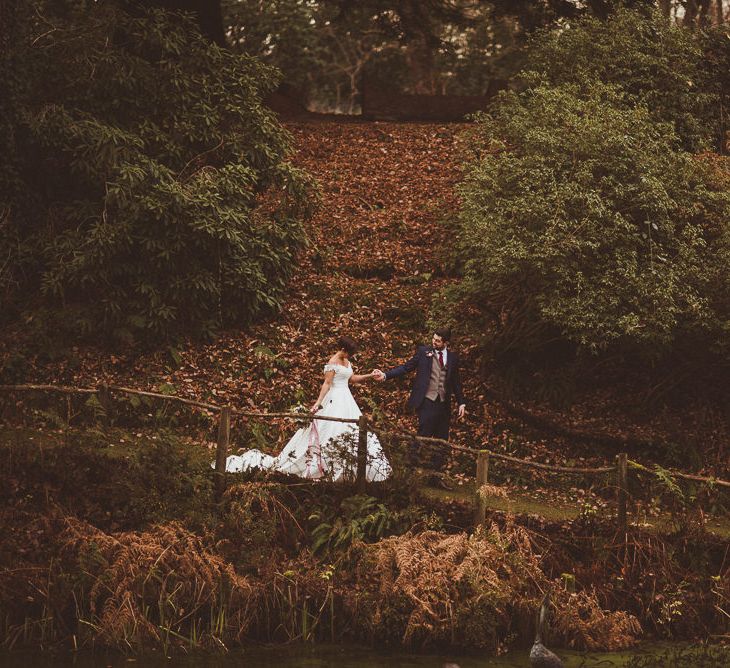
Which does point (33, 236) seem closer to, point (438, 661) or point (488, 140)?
point (488, 140)

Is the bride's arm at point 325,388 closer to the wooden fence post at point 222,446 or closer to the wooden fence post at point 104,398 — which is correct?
the wooden fence post at point 222,446

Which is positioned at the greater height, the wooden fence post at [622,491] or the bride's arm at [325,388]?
the bride's arm at [325,388]

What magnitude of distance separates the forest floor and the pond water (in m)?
2.22

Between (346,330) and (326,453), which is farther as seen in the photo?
(346,330)

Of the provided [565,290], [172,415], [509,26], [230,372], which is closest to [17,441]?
[172,415]

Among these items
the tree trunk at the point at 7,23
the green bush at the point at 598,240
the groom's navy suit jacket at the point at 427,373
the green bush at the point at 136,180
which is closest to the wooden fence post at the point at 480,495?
the groom's navy suit jacket at the point at 427,373

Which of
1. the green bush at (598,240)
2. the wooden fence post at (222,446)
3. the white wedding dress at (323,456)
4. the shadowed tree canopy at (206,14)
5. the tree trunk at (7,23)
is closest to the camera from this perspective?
the wooden fence post at (222,446)

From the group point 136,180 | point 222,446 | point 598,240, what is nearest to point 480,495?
point 222,446

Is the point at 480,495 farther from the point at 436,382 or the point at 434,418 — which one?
the point at 436,382

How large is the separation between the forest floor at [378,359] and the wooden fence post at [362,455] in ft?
4.00

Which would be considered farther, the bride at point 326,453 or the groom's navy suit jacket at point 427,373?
the groom's navy suit jacket at point 427,373

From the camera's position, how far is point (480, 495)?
38.9 ft

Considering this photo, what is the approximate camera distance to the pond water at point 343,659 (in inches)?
391

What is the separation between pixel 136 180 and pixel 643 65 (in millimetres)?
10168
